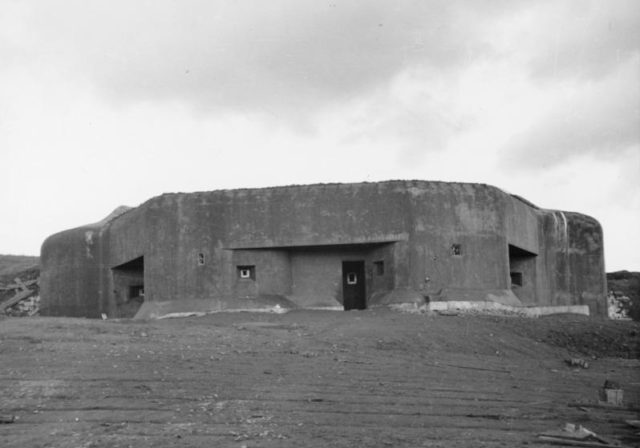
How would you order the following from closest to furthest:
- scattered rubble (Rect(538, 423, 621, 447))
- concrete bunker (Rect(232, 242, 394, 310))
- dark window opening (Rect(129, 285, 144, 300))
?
scattered rubble (Rect(538, 423, 621, 447)) < concrete bunker (Rect(232, 242, 394, 310)) < dark window opening (Rect(129, 285, 144, 300))

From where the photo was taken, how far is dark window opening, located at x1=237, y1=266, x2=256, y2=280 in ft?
66.3

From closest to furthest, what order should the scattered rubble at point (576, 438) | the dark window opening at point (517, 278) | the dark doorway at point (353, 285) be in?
the scattered rubble at point (576, 438) → the dark doorway at point (353, 285) → the dark window opening at point (517, 278)

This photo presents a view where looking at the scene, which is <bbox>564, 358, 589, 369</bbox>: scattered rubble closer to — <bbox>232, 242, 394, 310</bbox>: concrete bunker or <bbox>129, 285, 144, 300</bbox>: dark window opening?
<bbox>232, 242, 394, 310</bbox>: concrete bunker

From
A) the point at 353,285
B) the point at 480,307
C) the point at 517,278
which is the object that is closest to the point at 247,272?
the point at 353,285

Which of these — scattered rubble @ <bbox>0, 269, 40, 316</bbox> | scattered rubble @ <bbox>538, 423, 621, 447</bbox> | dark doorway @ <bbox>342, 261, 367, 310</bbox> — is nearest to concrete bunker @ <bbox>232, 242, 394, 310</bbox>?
dark doorway @ <bbox>342, 261, 367, 310</bbox>

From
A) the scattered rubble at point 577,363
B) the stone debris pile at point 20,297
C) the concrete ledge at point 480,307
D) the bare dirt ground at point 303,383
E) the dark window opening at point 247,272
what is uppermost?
the dark window opening at point 247,272

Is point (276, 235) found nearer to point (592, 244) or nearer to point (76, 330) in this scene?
point (76, 330)

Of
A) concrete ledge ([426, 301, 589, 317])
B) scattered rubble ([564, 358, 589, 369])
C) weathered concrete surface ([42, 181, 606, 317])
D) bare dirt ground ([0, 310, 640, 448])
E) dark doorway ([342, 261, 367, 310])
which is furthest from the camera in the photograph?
dark doorway ([342, 261, 367, 310])

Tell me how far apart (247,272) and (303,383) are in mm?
10381

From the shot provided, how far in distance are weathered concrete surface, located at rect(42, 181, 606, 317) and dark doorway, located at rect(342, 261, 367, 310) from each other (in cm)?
38

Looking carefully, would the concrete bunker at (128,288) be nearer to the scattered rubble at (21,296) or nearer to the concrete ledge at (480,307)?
the scattered rubble at (21,296)

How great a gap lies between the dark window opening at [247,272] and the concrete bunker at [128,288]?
4.40 m

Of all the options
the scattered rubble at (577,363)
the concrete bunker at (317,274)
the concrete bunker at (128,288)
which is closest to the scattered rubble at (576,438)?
the scattered rubble at (577,363)

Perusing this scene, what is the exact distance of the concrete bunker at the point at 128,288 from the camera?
23.4 meters
